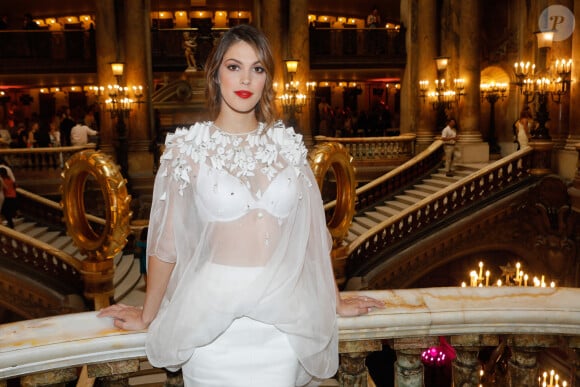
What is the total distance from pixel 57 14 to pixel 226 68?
30342 millimetres

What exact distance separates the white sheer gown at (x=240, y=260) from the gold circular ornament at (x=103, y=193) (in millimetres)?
5829

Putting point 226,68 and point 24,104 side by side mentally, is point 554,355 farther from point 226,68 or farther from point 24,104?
point 24,104

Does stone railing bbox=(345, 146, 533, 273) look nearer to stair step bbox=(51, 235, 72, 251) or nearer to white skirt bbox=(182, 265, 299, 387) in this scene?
stair step bbox=(51, 235, 72, 251)

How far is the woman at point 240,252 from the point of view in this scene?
218 cm

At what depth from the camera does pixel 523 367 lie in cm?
253

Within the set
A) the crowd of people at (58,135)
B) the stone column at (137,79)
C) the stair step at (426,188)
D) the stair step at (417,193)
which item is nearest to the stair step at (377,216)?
the stair step at (417,193)

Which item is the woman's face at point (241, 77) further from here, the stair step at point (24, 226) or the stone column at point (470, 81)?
the stone column at point (470, 81)

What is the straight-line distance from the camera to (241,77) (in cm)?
242

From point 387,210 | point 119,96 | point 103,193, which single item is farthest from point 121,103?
point 103,193

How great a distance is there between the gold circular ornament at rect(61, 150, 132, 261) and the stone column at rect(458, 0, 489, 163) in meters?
13.7

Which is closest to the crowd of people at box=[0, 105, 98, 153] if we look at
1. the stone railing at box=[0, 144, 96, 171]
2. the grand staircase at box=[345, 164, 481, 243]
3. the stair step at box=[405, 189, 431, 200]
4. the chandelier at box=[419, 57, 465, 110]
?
the stone railing at box=[0, 144, 96, 171]

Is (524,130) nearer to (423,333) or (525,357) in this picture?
(525,357)

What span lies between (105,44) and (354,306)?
61.4 feet

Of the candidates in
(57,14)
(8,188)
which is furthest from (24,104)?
(8,188)
